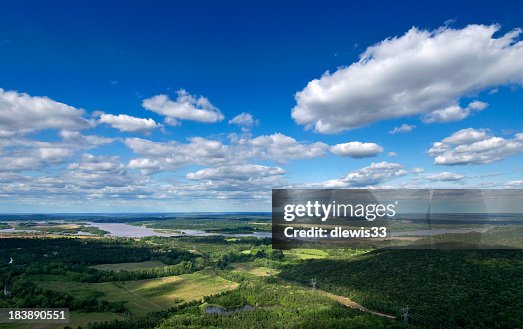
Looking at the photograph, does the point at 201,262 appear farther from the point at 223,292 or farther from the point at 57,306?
the point at 57,306

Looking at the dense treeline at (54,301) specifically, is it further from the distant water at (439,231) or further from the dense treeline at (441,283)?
the distant water at (439,231)

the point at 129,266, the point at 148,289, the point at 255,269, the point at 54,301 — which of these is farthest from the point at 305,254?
the point at 54,301

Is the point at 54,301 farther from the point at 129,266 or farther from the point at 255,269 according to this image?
the point at 255,269

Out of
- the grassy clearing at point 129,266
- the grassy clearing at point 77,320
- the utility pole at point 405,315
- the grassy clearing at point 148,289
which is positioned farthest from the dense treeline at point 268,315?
the grassy clearing at point 129,266

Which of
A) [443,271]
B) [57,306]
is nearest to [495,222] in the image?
[443,271]

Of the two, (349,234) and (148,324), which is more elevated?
(349,234)
